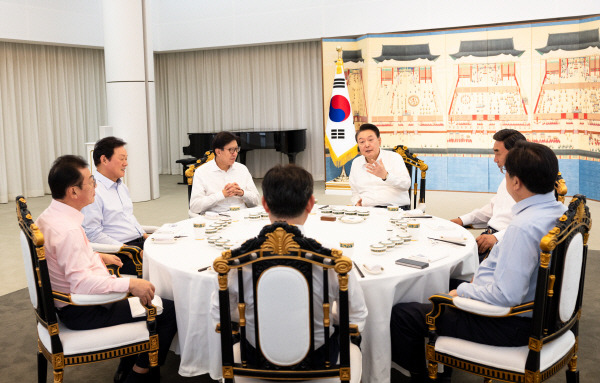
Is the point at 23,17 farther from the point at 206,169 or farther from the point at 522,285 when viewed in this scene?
the point at 522,285

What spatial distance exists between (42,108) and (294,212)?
899cm

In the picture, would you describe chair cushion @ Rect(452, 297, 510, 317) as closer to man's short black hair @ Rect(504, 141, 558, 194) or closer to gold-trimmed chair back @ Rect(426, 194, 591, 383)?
gold-trimmed chair back @ Rect(426, 194, 591, 383)

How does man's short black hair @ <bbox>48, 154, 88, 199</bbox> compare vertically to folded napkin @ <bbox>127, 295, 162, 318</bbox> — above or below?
above

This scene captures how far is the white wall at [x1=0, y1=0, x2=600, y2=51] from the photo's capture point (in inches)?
322

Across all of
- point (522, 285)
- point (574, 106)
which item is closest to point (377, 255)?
point (522, 285)

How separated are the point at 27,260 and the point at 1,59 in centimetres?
784

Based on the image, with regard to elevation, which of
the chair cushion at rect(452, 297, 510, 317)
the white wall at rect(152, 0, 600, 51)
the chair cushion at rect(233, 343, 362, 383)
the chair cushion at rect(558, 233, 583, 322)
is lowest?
the chair cushion at rect(233, 343, 362, 383)

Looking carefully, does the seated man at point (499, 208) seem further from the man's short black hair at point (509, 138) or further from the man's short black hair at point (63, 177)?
the man's short black hair at point (63, 177)

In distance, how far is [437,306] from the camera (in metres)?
2.35

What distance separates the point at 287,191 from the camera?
6.65 feet

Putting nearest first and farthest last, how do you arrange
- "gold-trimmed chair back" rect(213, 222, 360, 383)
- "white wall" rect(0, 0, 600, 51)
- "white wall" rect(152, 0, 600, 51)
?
"gold-trimmed chair back" rect(213, 222, 360, 383)
"white wall" rect(152, 0, 600, 51)
"white wall" rect(0, 0, 600, 51)

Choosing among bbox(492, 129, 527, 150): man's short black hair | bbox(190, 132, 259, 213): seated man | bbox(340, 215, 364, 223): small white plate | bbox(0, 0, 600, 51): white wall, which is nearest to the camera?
bbox(340, 215, 364, 223): small white plate

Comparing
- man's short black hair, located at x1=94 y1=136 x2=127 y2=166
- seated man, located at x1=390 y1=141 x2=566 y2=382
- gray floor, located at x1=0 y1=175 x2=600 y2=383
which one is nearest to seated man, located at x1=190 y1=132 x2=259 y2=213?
man's short black hair, located at x1=94 y1=136 x2=127 y2=166

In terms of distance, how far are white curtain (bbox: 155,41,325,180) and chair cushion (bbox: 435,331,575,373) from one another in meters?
8.54
